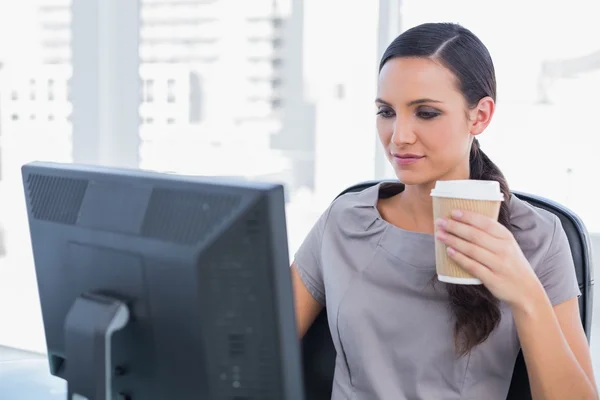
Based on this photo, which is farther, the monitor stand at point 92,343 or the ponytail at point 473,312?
the ponytail at point 473,312

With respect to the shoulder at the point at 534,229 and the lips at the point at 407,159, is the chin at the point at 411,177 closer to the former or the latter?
the lips at the point at 407,159

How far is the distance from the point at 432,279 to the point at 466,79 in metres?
0.35

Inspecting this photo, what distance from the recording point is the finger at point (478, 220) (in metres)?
1.04

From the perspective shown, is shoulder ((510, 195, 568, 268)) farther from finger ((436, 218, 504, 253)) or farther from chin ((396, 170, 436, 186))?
finger ((436, 218, 504, 253))

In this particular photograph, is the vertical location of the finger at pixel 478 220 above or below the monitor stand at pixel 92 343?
above

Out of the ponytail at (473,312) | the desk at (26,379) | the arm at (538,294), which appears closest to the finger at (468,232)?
the arm at (538,294)

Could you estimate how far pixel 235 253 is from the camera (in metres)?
0.77

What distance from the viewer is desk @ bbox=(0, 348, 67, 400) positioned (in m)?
2.86

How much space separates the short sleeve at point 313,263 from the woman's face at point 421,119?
24 cm

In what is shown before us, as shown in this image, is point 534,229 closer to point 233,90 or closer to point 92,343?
point 92,343

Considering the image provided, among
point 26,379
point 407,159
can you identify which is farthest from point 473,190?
point 26,379

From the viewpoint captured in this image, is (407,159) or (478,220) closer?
(478,220)

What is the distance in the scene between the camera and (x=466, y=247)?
1045 mm

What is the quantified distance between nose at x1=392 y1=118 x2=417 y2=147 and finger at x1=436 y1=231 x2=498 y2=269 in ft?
1.00
